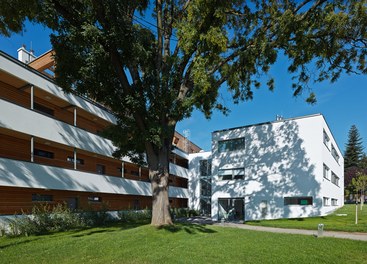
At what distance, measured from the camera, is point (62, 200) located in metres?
20.6

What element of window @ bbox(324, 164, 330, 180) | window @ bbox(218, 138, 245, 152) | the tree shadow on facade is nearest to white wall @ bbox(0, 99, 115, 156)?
window @ bbox(218, 138, 245, 152)

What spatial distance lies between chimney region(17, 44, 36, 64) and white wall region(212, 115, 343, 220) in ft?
68.3

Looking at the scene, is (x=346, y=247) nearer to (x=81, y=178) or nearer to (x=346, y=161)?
(x=81, y=178)

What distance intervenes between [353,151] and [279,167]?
200ft

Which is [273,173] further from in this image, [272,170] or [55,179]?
[55,179]

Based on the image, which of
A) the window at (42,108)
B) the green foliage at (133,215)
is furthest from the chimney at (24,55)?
the green foliage at (133,215)

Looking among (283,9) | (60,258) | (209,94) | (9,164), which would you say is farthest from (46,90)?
(283,9)

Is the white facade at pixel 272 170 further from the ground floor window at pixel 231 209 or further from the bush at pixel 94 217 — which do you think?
the bush at pixel 94 217

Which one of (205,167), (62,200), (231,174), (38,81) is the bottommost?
(62,200)

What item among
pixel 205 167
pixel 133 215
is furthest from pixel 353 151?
pixel 133 215

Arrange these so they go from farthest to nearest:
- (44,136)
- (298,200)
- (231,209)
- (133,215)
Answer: (231,209) < (298,200) < (133,215) < (44,136)

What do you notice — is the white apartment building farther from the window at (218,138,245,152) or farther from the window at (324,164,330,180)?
the window at (324,164,330,180)

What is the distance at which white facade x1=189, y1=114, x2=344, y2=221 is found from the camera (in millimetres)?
25266

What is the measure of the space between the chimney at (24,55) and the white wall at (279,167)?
2083 cm
